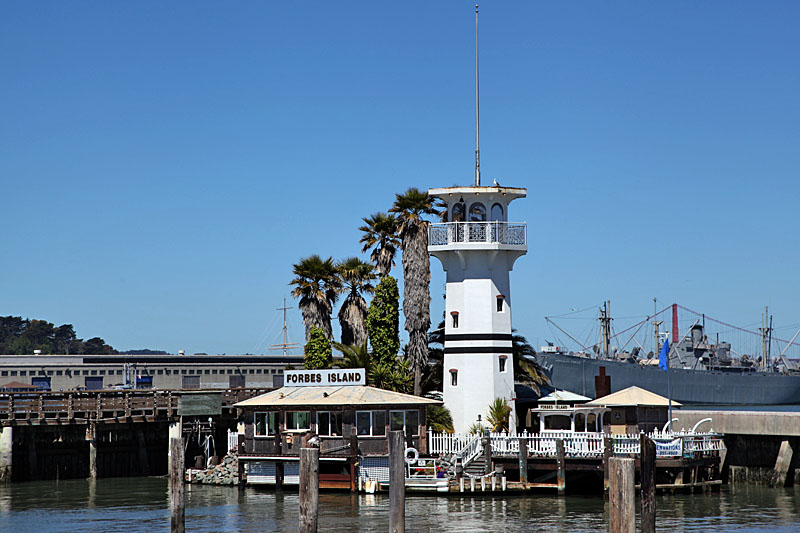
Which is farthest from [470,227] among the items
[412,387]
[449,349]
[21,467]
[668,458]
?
[21,467]

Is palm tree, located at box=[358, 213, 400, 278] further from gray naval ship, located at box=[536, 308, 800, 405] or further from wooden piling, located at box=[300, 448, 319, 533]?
gray naval ship, located at box=[536, 308, 800, 405]

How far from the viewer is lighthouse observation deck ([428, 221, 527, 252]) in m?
54.8

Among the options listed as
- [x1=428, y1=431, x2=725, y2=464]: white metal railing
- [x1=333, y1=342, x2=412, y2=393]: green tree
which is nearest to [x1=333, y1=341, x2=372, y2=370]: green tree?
[x1=333, y1=342, x2=412, y2=393]: green tree

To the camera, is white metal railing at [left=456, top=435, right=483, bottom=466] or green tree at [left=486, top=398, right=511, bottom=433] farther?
green tree at [left=486, top=398, right=511, bottom=433]

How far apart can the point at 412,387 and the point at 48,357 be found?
337ft

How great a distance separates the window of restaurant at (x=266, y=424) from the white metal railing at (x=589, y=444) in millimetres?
7960

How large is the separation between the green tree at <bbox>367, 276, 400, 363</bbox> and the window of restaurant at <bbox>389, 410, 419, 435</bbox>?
10241 millimetres

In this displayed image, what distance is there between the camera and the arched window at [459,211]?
182 feet

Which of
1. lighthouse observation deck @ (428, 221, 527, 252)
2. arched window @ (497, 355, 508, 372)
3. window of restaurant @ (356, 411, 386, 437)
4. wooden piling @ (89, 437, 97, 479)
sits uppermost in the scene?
lighthouse observation deck @ (428, 221, 527, 252)

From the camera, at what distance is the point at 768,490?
156 feet

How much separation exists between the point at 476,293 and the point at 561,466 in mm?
11982

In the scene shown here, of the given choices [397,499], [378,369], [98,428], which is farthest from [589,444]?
[98,428]

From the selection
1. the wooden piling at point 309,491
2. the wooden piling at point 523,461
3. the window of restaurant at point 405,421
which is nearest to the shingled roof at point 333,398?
the window of restaurant at point 405,421

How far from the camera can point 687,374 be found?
14638 centimetres
